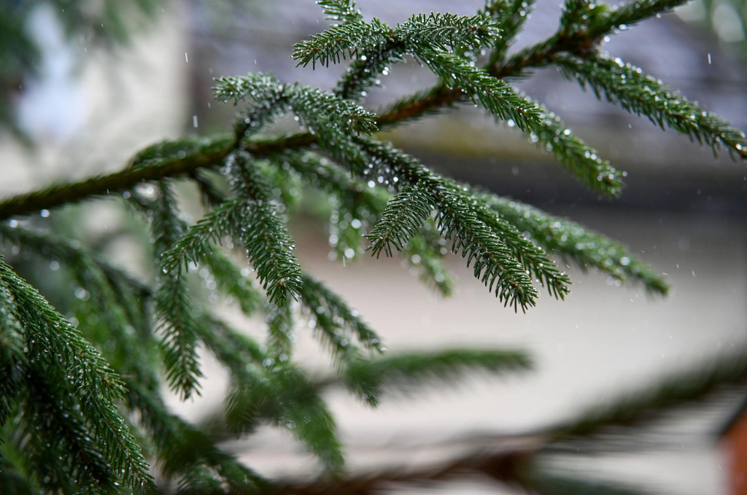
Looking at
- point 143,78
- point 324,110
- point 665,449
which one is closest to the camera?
point 665,449

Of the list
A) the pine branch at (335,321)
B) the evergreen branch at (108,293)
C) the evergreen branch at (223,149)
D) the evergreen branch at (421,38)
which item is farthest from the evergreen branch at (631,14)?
the evergreen branch at (108,293)

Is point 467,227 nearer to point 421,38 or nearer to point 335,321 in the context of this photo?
point 421,38

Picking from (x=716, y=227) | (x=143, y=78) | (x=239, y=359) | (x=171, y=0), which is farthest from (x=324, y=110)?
(x=716, y=227)

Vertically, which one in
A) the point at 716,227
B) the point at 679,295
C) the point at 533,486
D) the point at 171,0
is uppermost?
the point at 171,0

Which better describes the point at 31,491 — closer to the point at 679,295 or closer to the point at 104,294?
the point at 104,294

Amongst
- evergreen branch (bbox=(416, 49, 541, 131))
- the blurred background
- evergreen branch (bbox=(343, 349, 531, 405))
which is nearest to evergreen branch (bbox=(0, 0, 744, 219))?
evergreen branch (bbox=(416, 49, 541, 131))

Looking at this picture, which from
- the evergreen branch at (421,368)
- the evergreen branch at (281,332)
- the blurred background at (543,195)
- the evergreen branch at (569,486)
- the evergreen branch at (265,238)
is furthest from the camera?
the blurred background at (543,195)

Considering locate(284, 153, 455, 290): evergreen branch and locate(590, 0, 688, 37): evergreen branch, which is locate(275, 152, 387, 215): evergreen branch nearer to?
locate(284, 153, 455, 290): evergreen branch

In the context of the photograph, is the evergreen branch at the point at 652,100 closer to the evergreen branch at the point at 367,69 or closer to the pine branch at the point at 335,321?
the evergreen branch at the point at 367,69
